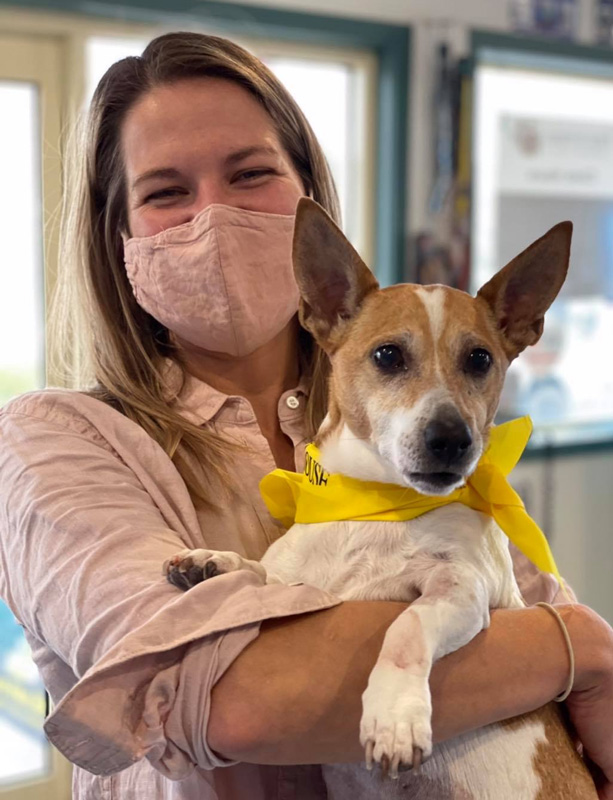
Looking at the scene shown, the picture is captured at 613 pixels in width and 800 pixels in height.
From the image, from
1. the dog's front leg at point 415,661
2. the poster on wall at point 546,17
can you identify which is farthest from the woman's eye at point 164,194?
the poster on wall at point 546,17

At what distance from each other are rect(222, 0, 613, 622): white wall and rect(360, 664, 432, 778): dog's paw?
2.72 meters

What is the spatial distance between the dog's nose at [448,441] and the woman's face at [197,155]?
20.1 inches

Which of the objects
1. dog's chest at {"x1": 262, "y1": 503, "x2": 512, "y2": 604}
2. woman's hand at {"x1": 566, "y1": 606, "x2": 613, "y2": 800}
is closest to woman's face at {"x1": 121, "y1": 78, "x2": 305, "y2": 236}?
dog's chest at {"x1": 262, "y1": 503, "x2": 512, "y2": 604}

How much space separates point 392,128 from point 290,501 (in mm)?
2508

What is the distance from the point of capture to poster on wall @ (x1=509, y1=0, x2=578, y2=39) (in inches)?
Answer: 148

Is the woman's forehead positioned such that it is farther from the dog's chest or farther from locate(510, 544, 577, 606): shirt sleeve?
locate(510, 544, 577, 606): shirt sleeve

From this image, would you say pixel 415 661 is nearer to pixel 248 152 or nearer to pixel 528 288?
pixel 528 288

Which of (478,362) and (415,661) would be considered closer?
(415,661)

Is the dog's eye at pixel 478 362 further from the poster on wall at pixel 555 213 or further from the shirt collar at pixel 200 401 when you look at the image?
the poster on wall at pixel 555 213

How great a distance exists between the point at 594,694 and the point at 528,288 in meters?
0.58

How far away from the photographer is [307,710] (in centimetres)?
96

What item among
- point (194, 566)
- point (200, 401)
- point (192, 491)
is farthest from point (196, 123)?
point (194, 566)

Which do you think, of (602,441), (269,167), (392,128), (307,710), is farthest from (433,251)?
(307,710)

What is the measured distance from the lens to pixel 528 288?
1368mm
